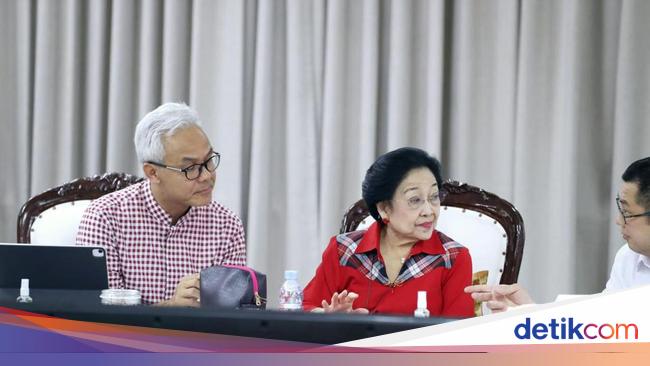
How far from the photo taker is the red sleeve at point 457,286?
8.02 ft

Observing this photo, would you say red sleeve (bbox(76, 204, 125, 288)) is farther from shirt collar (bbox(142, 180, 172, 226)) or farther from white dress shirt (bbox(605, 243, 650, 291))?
white dress shirt (bbox(605, 243, 650, 291))

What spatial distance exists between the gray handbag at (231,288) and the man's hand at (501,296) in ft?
1.45

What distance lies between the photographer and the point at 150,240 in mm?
2680

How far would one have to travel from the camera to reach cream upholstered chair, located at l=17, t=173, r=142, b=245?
2828 millimetres

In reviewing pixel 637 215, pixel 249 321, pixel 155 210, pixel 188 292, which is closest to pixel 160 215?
pixel 155 210

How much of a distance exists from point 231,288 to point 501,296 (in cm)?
56

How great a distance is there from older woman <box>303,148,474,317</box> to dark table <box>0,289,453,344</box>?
132 centimetres

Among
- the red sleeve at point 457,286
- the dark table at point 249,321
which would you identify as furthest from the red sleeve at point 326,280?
the dark table at point 249,321

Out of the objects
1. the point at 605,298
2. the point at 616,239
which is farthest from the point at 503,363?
the point at 616,239

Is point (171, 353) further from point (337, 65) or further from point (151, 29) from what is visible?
point (151, 29)

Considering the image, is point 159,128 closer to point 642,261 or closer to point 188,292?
point 188,292

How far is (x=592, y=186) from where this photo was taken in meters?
3.49

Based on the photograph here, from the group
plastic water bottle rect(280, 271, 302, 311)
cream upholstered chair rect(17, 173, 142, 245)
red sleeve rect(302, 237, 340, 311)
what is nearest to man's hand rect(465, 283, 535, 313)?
plastic water bottle rect(280, 271, 302, 311)

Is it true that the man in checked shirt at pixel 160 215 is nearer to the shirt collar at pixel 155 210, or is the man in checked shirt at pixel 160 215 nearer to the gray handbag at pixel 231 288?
the shirt collar at pixel 155 210
